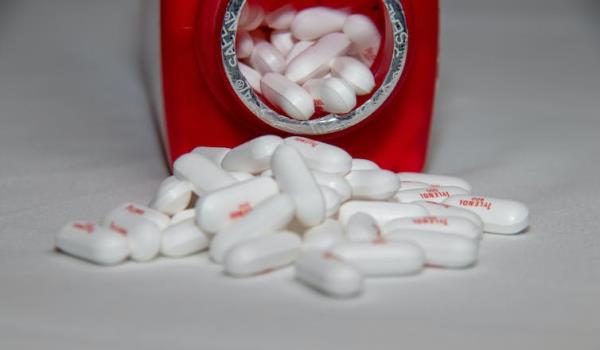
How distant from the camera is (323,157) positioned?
152 cm

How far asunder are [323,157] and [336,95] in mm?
174

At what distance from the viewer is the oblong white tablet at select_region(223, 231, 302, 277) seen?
52.1 inches

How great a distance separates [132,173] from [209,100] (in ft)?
0.72

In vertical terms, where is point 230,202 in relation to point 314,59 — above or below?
below

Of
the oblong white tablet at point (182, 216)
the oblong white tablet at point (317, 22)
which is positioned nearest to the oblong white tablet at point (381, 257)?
the oblong white tablet at point (182, 216)

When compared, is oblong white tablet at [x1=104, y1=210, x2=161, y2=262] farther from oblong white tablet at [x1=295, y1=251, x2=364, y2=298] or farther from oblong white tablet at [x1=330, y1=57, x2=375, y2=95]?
oblong white tablet at [x1=330, y1=57, x2=375, y2=95]

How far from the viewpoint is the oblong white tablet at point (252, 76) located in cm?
176

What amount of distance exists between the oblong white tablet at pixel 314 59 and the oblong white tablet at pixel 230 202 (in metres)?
0.35

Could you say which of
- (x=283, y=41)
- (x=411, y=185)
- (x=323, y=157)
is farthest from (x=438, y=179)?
(x=283, y=41)

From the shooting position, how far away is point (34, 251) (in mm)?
1444

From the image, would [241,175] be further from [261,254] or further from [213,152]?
[261,254]

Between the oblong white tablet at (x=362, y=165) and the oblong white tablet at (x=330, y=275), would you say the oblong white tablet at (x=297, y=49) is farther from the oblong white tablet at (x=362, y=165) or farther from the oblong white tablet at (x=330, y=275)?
the oblong white tablet at (x=330, y=275)

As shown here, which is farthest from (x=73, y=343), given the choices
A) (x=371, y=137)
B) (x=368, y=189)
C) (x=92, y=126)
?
(x=92, y=126)

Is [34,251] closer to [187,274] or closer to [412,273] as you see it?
[187,274]
